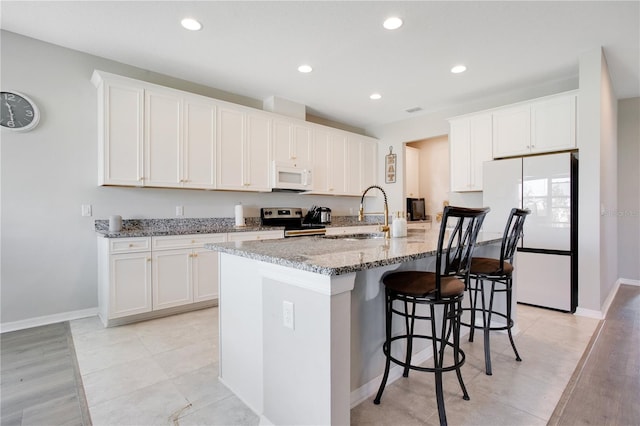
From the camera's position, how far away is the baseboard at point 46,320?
2.84m

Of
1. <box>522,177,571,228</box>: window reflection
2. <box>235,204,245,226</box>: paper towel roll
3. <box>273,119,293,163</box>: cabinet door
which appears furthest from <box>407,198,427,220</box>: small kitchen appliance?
<box>235,204,245,226</box>: paper towel roll

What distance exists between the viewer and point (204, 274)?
350cm

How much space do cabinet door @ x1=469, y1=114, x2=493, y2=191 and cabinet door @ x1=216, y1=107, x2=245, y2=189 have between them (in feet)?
10.1

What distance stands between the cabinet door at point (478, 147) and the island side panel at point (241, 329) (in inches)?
143

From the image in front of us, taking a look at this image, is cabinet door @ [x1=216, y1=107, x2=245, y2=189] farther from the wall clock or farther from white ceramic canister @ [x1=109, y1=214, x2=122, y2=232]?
the wall clock

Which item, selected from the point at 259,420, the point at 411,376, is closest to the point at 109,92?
the point at 259,420

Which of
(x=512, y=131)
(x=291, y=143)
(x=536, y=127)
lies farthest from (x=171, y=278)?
(x=536, y=127)

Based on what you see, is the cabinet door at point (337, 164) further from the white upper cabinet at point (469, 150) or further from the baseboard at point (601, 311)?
the baseboard at point (601, 311)

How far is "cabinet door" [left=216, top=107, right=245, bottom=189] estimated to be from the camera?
12.6 ft

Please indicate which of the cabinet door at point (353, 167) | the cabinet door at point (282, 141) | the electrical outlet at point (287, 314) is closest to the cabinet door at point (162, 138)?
the cabinet door at point (282, 141)

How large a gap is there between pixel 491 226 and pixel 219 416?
355 centimetres

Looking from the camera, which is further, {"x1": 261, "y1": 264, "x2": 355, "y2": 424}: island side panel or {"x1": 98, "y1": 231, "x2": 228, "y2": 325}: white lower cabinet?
{"x1": 98, "y1": 231, "x2": 228, "y2": 325}: white lower cabinet

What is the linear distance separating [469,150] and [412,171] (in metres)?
1.87

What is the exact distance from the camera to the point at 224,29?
2754 millimetres
